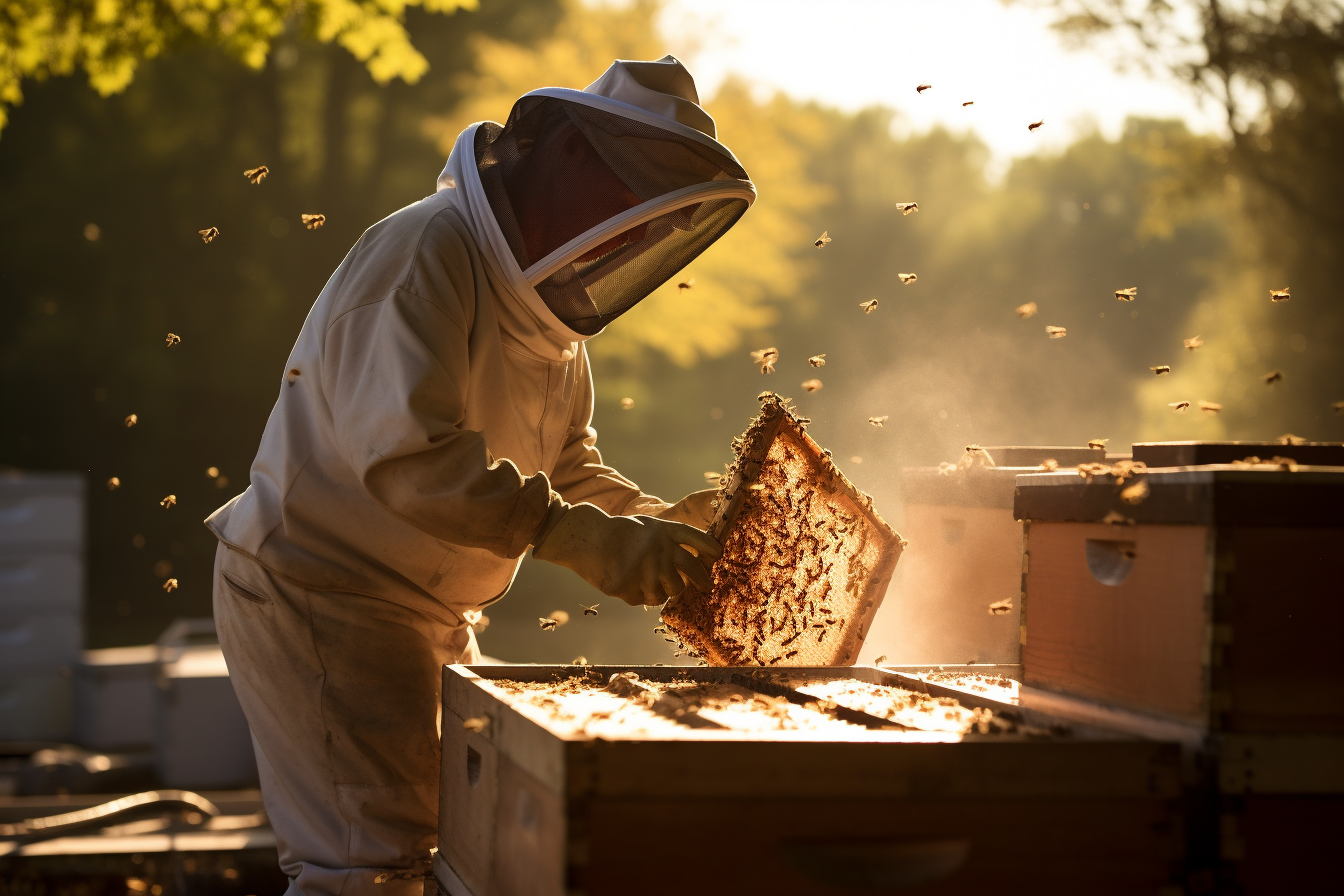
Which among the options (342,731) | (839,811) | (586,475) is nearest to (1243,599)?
(839,811)

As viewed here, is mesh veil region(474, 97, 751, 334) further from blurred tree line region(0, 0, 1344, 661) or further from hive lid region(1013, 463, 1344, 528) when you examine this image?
blurred tree line region(0, 0, 1344, 661)

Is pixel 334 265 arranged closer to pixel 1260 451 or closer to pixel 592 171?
pixel 592 171

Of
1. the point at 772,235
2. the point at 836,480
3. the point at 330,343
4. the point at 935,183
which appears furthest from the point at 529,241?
the point at 935,183

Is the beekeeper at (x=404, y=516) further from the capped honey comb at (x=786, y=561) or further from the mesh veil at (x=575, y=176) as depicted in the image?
the capped honey comb at (x=786, y=561)

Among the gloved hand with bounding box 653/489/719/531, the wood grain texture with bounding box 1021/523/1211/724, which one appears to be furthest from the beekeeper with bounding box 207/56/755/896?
the wood grain texture with bounding box 1021/523/1211/724

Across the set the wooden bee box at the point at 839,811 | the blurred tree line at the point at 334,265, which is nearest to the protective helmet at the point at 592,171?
the wooden bee box at the point at 839,811

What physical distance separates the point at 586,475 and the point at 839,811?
1.62m

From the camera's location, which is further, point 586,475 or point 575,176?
point 586,475

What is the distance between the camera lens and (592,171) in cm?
223

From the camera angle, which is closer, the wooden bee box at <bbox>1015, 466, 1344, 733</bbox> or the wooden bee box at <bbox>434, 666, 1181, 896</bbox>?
A: the wooden bee box at <bbox>434, 666, 1181, 896</bbox>

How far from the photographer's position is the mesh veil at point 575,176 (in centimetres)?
219

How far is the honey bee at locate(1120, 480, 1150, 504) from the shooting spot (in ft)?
5.07

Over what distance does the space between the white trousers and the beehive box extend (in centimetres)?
128

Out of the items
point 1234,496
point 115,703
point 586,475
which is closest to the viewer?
point 1234,496
